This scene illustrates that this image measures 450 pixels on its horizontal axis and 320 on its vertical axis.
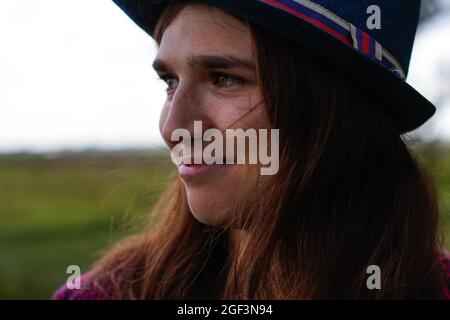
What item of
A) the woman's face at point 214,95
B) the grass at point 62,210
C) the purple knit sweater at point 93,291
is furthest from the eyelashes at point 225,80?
the purple knit sweater at point 93,291

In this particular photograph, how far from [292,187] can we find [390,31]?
0.44 metres

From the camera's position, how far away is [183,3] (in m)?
1.46

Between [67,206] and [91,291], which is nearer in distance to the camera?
[91,291]

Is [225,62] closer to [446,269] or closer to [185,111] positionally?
[185,111]

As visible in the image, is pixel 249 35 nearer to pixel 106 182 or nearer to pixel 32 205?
pixel 32 205

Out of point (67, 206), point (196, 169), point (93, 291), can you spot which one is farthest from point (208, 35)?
point (67, 206)

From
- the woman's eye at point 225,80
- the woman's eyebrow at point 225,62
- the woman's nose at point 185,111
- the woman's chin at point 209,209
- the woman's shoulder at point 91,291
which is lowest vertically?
the woman's shoulder at point 91,291

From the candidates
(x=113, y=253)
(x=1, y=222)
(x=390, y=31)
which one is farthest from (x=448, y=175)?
(x=1, y=222)

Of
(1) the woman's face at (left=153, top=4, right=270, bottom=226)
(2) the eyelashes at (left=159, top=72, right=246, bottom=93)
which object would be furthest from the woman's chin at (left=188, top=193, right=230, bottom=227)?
(2) the eyelashes at (left=159, top=72, right=246, bottom=93)

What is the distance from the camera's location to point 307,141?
1.44 m

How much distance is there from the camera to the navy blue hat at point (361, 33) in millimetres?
1321

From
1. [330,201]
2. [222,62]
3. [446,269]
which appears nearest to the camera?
[222,62]

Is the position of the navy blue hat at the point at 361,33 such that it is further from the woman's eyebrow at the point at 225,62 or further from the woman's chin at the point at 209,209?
the woman's chin at the point at 209,209

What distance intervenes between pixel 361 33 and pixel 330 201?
1.34 ft
